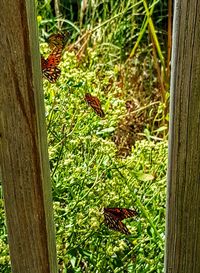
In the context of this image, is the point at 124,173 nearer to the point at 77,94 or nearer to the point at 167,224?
the point at 77,94

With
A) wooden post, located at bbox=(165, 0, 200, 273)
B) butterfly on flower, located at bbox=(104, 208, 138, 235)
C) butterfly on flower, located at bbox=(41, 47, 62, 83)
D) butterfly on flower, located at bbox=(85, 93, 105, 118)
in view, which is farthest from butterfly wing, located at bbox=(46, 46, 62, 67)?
wooden post, located at bbox=(165, 0, 200, 273)

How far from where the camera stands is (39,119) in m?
1.37

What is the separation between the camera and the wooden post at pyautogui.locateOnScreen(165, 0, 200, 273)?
1.22 m

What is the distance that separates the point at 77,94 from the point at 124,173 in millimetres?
303

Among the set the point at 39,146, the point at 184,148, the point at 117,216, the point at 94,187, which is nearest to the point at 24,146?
the point at 39,146

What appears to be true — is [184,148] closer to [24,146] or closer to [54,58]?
[24,146]

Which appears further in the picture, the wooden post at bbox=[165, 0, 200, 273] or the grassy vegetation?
the grassy vegetation

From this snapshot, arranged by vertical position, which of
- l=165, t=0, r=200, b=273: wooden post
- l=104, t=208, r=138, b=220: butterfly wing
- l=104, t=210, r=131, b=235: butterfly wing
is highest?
l=165, t=0, r=200, b=273: wooden post

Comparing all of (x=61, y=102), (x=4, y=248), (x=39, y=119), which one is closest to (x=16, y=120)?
(x=39, y=119)

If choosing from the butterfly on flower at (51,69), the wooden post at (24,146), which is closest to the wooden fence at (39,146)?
the wooden post at (24,146)

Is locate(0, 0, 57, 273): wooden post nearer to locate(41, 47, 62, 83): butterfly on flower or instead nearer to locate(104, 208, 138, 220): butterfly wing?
locate(104, 208, 138, 220): butterfly wing

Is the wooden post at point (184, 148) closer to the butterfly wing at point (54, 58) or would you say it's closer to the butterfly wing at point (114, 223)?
the butterfly wing at point (114, 223)

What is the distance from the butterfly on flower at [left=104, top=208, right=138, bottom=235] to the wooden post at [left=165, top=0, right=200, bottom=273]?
11.0 inches

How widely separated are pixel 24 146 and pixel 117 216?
1.60ft
